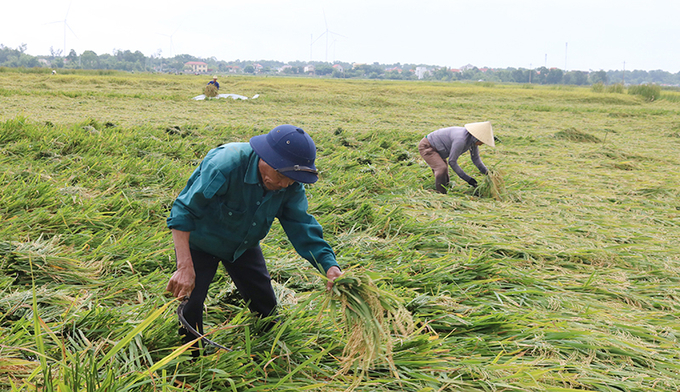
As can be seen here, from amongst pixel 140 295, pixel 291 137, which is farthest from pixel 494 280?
pixel 140 295

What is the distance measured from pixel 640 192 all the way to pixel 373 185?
10.7ft

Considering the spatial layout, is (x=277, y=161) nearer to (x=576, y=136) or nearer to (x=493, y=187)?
(x=493, y=187)

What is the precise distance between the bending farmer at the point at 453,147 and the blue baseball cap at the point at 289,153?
3.46 metres

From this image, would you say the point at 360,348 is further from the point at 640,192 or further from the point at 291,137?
the point at 640,192

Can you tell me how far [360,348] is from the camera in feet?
5.53

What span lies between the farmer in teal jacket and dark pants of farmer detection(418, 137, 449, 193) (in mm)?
3490

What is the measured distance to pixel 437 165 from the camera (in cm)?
528

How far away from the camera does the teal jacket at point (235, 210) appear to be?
1.71m

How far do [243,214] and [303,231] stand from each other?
0.26 meters

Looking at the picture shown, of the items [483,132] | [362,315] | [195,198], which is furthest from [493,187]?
[195,198]

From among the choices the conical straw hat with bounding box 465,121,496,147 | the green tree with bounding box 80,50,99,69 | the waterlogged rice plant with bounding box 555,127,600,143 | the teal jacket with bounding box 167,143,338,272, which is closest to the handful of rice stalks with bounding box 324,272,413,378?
the teal jacket with bounding box 167,143,338,272

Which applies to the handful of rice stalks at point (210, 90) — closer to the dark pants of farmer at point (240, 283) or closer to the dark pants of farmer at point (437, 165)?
the dark pants of farmer at point (437, 165)

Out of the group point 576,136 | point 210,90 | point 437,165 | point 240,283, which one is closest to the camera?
point 240,283

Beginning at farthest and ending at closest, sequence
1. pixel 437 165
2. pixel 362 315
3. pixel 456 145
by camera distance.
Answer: pixel 437 165
pixel 456 145
pixel 362 315
